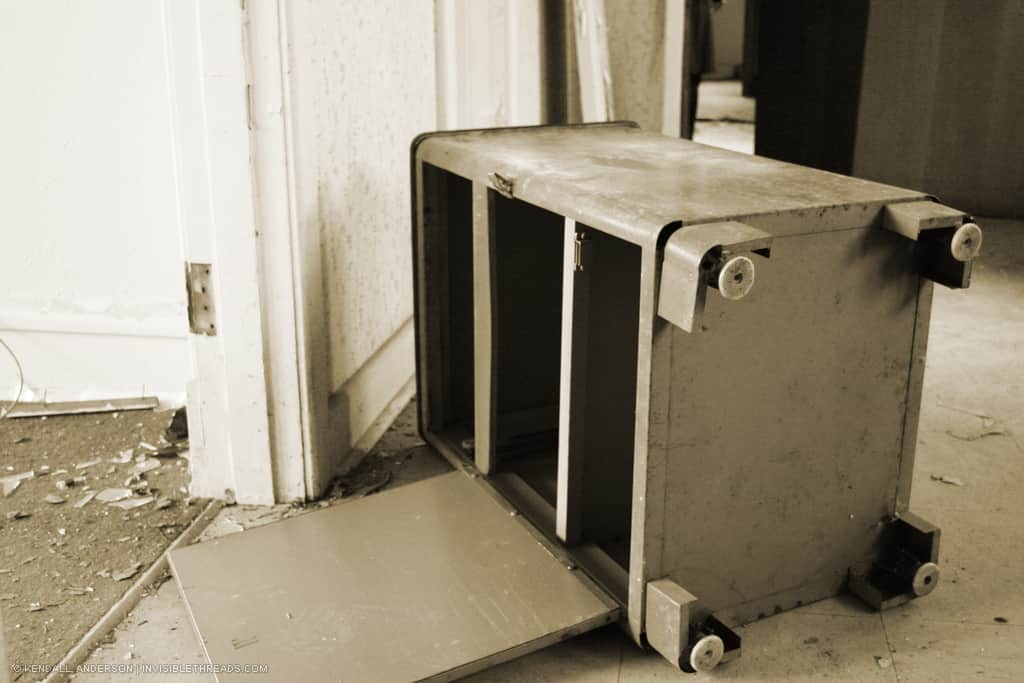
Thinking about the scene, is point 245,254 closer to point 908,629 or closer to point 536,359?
point 536,359

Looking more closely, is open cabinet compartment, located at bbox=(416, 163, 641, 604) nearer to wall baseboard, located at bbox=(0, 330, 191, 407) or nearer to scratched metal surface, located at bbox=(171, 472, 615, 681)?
scratched metal surface, located at bbox=(171, 472, 615, 681)

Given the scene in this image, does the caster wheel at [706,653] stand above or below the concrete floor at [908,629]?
above

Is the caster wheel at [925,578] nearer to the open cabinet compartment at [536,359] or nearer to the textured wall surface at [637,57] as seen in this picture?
the open cabinet compartment at [536,359]

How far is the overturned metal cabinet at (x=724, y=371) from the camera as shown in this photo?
140 centimetres

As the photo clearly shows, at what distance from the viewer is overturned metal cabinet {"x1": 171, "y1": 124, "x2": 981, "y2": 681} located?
1417mm

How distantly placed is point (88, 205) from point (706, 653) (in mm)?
1714

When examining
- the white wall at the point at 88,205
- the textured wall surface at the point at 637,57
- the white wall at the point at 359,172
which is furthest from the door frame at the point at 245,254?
the textured wall surface at the point at 637,57

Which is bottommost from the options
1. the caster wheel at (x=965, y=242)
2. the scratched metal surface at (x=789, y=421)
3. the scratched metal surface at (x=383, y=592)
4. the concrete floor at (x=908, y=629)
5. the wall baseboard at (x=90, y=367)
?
the concrete floor at (x=908, y=629)

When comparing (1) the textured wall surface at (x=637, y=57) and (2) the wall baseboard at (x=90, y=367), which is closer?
(2) the wall baseboard at (x=90, y=367)

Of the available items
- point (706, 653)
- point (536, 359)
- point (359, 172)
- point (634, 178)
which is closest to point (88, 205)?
point (359, 172)

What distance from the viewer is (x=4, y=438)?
2305 mm

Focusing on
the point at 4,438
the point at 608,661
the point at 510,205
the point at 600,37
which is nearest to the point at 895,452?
the point at 608,661

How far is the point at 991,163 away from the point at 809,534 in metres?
3.01

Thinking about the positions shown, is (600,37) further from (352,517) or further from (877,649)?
(877,649)
